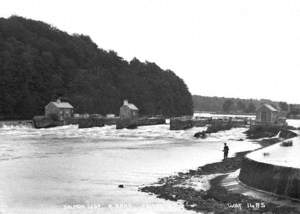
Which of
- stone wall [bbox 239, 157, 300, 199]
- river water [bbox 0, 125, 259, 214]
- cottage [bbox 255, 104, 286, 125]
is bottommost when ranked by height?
river water [bbox 0, 125, 259, 214]

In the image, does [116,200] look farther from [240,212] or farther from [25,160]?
[25,160]

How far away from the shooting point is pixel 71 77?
141m

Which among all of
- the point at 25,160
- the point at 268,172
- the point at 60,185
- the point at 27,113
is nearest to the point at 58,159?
the point at 25,160

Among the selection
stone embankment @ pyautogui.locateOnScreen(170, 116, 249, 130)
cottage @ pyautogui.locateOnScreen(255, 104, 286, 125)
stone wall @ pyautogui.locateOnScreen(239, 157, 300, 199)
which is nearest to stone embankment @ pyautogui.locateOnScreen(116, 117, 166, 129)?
stone embankment @ pyautogui.locateOnScreen(170, 116, 249, 130)

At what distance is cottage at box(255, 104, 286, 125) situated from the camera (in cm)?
8182

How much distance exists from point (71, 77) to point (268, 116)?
71.0 metres

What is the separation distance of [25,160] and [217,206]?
79.5 ft

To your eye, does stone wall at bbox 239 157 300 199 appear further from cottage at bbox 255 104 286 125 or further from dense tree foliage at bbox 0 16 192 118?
dense tree foliage at bbox 0 16 192 118

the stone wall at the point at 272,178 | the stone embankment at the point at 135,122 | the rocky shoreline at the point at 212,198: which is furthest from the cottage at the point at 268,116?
the stone wall at the point at 272,178

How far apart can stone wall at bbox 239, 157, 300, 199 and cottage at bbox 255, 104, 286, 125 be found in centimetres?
5660

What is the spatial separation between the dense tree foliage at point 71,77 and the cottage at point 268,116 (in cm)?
5636

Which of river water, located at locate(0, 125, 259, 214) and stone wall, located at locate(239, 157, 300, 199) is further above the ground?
stone wall, located at locate(239, 157, 300, 199)

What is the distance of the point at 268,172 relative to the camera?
2334 cm

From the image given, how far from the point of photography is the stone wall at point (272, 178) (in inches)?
843
